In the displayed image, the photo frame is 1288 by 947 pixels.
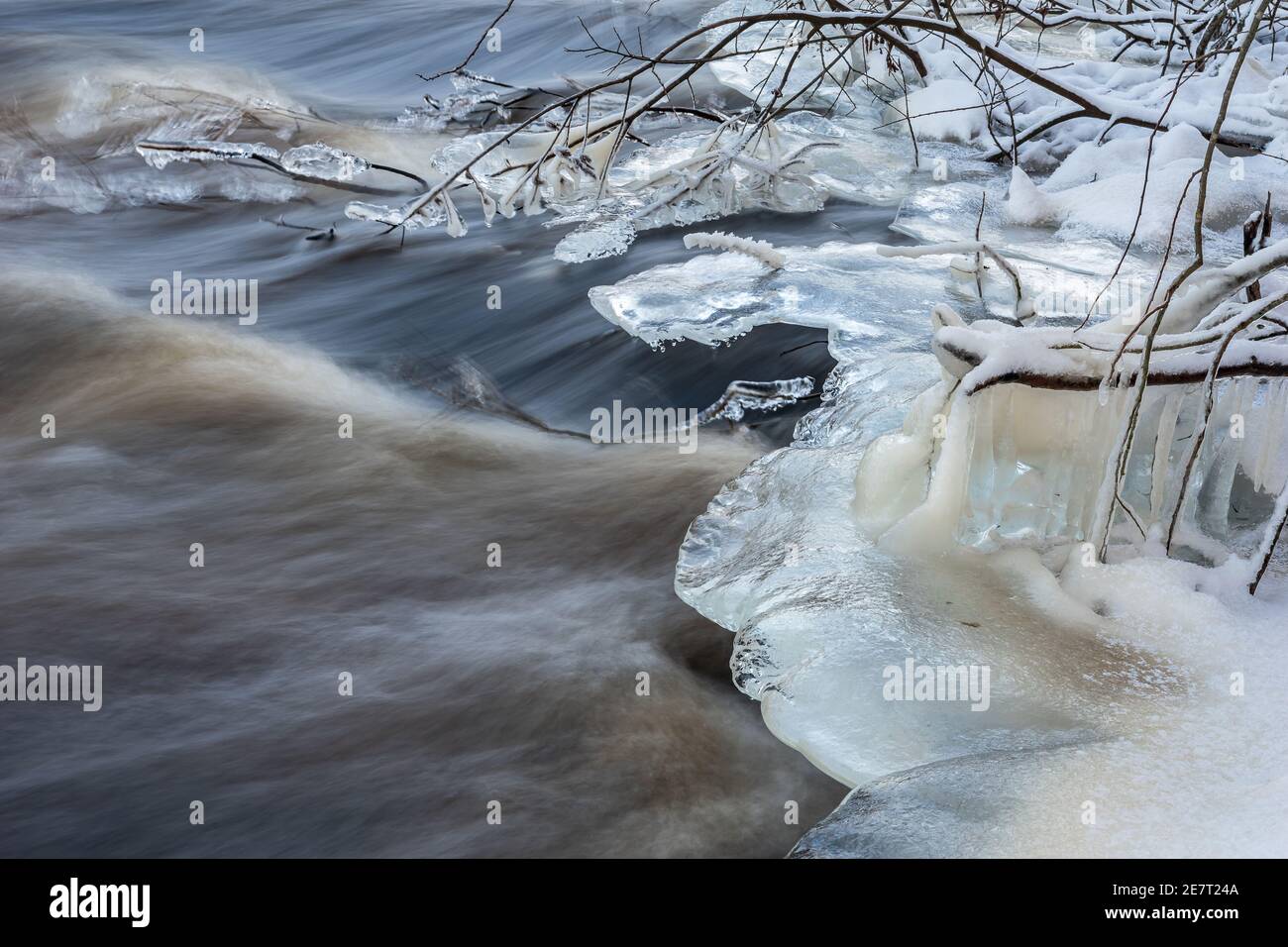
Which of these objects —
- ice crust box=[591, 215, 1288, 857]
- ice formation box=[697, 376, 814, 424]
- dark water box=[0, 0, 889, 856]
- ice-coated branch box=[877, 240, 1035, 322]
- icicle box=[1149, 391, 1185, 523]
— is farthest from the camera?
ice formation box=[697, 376, 814, 424]

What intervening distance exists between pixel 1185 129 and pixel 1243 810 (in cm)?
415

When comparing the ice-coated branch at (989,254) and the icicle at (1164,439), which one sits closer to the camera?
the icicle at (1164,439)

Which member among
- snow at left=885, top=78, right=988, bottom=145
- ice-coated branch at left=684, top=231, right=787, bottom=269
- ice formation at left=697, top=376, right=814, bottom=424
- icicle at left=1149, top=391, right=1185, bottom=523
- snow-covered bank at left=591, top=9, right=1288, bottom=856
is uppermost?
snow at left=885, top=78, right=988, bottom=145

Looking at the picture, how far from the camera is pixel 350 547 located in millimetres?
3549

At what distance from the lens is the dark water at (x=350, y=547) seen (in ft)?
8.00

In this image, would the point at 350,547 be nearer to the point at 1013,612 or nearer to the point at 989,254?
the point at 1013,612

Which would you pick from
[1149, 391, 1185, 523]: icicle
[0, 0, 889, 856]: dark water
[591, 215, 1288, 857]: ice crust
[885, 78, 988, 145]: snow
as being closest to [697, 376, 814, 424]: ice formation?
[0, 0, 889, 856]: dark water

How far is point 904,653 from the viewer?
101 inches

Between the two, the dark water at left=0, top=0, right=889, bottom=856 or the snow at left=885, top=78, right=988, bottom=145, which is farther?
the snow at left=885, top=78, right=988, bottom=145

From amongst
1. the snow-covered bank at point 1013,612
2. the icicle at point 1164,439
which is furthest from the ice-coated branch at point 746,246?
the icicle at point 1164,439

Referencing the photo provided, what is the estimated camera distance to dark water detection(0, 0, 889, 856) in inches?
96.0

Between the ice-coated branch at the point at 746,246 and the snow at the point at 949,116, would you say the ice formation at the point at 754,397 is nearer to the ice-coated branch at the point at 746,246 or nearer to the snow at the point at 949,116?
the ice-coated branch at the point at 746,246

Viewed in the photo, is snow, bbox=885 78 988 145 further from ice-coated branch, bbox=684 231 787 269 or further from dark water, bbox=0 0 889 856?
ice-coated branch, bbox=684 231 787 269

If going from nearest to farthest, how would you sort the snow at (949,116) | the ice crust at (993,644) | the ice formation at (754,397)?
A: 1. the ice crust at (993,644)
2. the ice formation at (754,397)
3. the snow at (949,116)
